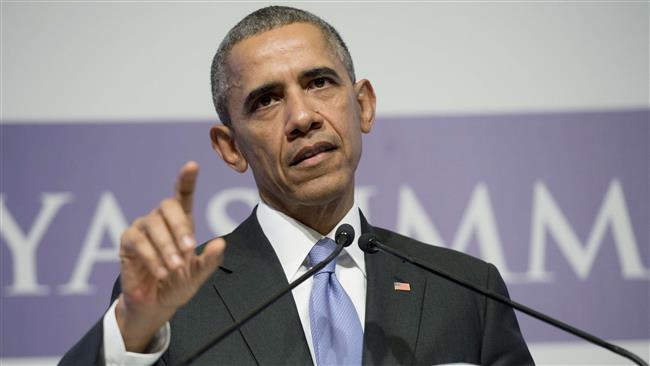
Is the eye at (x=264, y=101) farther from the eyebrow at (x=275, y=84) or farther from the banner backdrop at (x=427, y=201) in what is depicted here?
the banner backdrop at (x=427, y=201)

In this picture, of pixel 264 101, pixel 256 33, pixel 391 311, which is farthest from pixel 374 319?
pixel 256 33

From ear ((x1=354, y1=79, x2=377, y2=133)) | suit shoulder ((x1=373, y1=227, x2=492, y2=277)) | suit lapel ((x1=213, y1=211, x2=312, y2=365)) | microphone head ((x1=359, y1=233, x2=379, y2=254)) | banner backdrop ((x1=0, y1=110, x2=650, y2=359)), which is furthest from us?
banner backdrop ((x1=0, y1=110, x2=650, y2=359))

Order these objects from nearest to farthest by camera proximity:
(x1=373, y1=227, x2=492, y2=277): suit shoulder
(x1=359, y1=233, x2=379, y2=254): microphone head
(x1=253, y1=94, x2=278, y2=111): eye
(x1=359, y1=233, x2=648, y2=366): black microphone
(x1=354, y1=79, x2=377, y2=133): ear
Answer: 1. (x1=359, y1=233, x2=648, y2=366): black microphone
2. (x1=359, y1=233, x2=379, y2=254): microphone head
3. (x1=253, y1=94, x2=278, y2=111): eye
4. (x1=373, y1=227, x2=492, y2=277): suit shoulder
5. (x1=354, y1=79, x2=377, y2=133): ear

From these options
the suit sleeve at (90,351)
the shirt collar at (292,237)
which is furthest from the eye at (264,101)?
the suit sleeve at (90,351)

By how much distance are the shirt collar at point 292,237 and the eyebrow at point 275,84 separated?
10.4 inches

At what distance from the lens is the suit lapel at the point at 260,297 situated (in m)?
1.79

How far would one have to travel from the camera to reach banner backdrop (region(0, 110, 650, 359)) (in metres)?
2.77

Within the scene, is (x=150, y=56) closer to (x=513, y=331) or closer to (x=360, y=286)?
(x=360, y=286)

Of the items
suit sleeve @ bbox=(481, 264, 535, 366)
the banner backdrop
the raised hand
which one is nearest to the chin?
suit sleeve @ bbox=(481, 264, 535, 366)

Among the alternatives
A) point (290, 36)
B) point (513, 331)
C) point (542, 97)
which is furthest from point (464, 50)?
point (513, 331)

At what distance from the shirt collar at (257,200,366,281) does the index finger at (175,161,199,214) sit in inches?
24.9

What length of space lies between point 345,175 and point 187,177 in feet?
2.21

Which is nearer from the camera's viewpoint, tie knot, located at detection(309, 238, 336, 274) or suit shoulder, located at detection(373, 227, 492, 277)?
tie knot, located at detection(309, 238, 336, 274)

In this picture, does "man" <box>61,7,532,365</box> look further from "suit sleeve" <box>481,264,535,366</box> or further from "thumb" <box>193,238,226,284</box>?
"thumb" <box>193,238,226,284</box>
